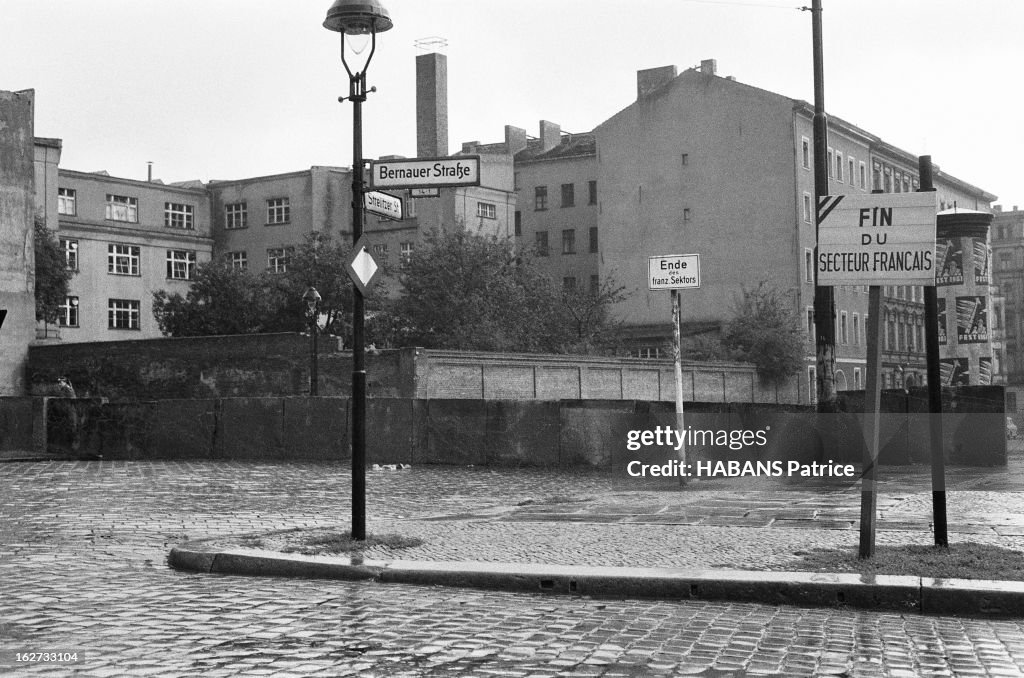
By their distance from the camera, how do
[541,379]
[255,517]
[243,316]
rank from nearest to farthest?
[255,517]
[541,379]
[243,316]

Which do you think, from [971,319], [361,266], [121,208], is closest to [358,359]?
[361,266]

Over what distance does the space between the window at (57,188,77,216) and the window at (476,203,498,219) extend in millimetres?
24905

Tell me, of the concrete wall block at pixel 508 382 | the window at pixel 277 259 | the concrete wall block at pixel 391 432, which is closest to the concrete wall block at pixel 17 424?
the concrete wall block at pixel 391 432

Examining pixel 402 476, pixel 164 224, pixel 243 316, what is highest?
pixel 164 224

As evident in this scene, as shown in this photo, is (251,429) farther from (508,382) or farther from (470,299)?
(470,299)

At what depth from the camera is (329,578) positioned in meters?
10.3

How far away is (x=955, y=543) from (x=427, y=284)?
158ft

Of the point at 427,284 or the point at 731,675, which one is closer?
the point at 731,675

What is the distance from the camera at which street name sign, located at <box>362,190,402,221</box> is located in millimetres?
11933

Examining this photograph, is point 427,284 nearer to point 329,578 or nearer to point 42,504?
point 42,504

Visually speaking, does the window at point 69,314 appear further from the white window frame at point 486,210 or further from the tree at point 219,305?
the white window frame at point 486,210

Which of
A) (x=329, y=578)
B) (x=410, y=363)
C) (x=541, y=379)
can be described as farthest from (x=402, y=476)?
(x=541, y=379)

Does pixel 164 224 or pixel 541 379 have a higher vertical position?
pixel 164 224

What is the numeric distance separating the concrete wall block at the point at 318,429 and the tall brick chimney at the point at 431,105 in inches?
2081
